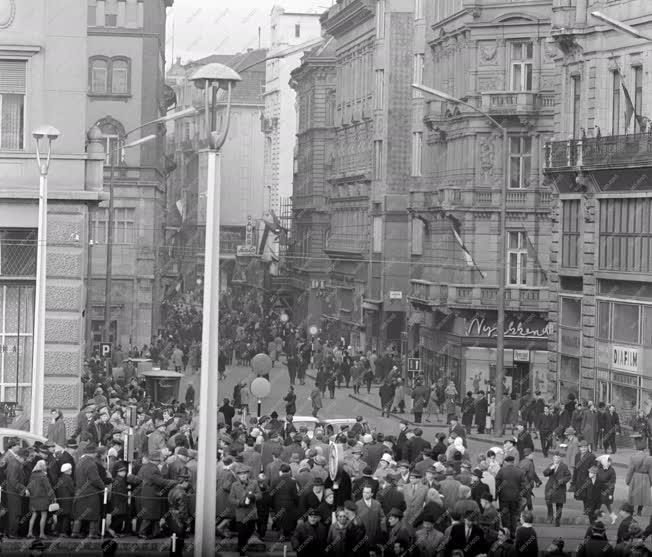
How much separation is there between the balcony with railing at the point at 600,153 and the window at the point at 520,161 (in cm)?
832

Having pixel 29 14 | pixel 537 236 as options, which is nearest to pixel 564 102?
pixel 537 236

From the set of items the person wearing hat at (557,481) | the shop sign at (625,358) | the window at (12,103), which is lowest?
the person wearing hat at (557,481)

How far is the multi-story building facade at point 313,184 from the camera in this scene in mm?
105812

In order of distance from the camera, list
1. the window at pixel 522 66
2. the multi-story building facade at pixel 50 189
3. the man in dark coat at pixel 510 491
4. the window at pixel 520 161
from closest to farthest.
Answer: the man in dark coat at pixel 510 491, the multi-story building facade at pixel 50 189, the window at pixel 522 66, the window at pixel 520 161

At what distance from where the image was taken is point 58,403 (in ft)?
119

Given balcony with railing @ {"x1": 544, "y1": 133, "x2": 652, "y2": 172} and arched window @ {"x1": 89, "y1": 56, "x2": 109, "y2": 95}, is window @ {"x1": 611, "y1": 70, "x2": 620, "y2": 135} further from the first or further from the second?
arched window @ {"x1": 89, "y1": 56, "x2": 109, "y2": 95}

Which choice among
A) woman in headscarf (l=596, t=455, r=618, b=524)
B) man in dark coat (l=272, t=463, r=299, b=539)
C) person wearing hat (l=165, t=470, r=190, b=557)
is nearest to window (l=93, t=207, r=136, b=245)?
woman in headscarf (l=596, t=455, r=618, b=524)

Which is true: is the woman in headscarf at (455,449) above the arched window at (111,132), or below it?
below

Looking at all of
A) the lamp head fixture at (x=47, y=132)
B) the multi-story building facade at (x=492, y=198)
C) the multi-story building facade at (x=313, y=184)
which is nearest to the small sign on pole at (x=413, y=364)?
the multi-story building facade at (x=492, y=198)

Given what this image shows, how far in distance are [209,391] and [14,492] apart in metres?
4.81

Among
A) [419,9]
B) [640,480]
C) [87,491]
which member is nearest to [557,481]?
[640,480]

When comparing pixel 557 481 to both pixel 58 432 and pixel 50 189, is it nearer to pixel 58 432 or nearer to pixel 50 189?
pixel 58 432

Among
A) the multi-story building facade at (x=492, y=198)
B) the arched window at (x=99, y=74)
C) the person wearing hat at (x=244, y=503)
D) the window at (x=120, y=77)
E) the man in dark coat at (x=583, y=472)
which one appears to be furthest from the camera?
the window at (x=120, y=77)

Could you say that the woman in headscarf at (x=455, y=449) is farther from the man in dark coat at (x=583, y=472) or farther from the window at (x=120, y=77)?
the window at (x=120, y=77)
